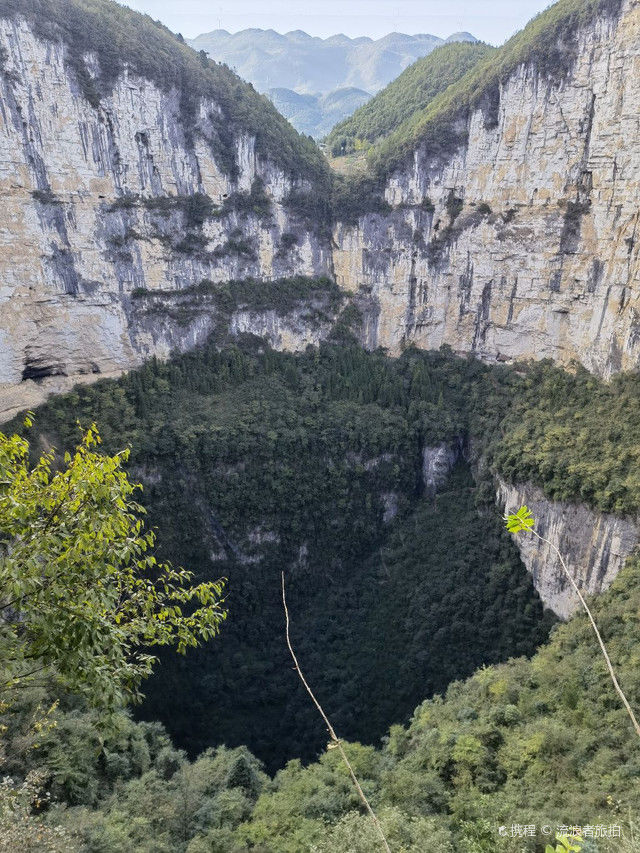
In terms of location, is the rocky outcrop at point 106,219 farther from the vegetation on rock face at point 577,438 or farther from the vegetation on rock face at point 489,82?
the vegetation on rock face at point 577,438

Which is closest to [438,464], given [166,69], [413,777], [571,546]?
[571,546]

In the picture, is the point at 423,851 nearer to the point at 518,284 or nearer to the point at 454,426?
the point at 454,426

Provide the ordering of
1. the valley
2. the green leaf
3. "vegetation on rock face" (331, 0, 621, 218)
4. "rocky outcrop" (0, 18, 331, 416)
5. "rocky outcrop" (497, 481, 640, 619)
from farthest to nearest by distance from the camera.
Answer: "vegetation on rock face" (331, 0, 621, 218)
"rocky outcrop" (0, 18, 331, 416)
"rocky outcrop" (497, 481, 640, 619)
the valley
the green leaf

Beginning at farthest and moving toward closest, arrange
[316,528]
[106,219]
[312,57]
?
1. [312,57]
2. [316,528]
3. [106,219]

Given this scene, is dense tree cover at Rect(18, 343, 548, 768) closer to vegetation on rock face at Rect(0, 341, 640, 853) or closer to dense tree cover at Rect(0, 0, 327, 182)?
vegetation on rock face at Rect(0, 341, 640, 853)

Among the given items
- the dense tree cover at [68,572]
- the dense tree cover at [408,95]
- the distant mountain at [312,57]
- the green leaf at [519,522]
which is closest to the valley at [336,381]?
the dense tree cover at [408,95]

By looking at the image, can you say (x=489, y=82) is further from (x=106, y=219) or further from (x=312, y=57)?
(x=312, y=57)

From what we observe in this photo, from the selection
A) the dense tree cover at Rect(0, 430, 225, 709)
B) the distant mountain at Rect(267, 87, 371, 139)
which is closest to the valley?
the dense tree cover at Rect(0, 430, 225, 709)
